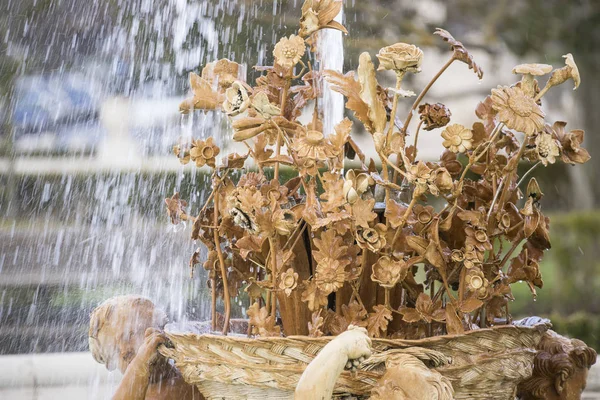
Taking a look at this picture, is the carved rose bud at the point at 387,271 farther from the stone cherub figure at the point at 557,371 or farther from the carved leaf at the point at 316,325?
the stone cherub figure at the point at 557,371

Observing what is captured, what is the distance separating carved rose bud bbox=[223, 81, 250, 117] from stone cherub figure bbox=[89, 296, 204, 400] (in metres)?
0.26

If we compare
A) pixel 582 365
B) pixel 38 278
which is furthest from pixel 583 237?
pixel 582 365

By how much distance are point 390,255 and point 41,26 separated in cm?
327

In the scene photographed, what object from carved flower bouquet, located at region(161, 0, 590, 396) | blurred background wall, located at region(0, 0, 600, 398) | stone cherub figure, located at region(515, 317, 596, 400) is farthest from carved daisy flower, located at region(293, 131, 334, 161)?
blurred background wall, located at region(0, 0, 600, 398)

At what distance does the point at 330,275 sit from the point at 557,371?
1.09 ft

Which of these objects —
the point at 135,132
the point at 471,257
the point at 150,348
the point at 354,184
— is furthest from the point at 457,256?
the point at 135,132

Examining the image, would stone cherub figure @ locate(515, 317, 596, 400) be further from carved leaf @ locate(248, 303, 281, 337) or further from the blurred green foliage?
the blurred green foliage

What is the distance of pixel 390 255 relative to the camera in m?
0.65

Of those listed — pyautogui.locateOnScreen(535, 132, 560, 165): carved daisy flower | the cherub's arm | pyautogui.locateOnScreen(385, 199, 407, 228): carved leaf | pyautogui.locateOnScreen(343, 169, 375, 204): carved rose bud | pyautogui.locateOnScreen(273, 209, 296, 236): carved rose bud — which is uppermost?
pyautogui.locateOnScreen(535, 132, 560, 165): carved daisy flower

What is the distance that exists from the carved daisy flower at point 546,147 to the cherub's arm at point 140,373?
40 centimetres

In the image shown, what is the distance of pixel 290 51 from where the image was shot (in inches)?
Answer: 26.8

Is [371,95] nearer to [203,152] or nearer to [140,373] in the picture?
[203,152]

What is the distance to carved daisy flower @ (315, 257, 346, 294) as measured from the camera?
637mm

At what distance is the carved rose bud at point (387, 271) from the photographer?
2.09 feet
